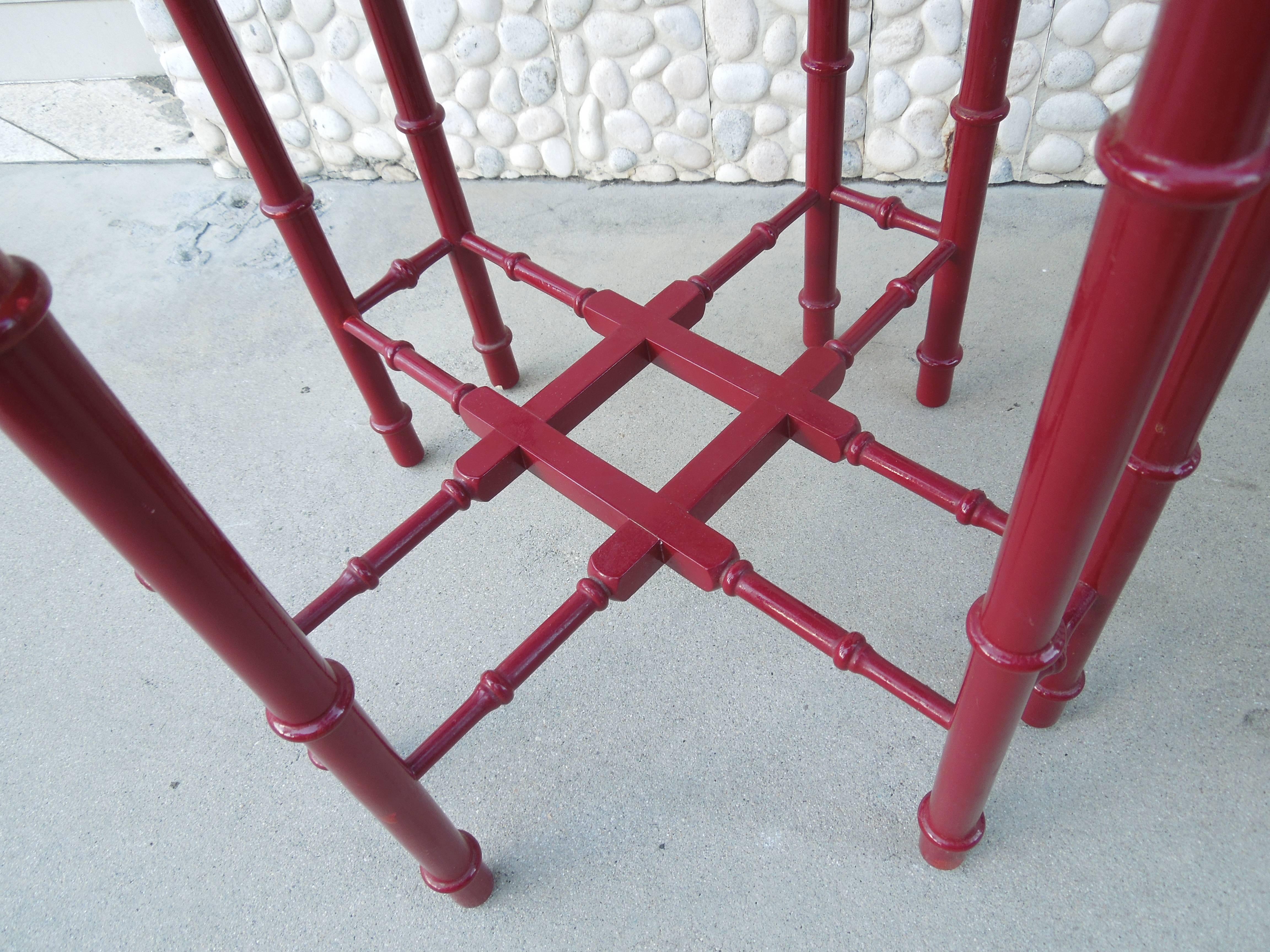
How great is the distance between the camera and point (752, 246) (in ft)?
4.62

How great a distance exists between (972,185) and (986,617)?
0.80m

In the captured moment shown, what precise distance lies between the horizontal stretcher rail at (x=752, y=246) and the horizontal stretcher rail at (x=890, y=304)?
0.65 ft

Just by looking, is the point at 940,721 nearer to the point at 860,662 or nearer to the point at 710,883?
the point at 860,662

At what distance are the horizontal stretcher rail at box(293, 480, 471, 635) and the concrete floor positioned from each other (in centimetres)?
35

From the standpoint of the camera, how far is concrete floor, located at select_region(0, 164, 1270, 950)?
1118 millimetres

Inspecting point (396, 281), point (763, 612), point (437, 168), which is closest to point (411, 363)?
point (396, 281)

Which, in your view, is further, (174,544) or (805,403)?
(805,403)

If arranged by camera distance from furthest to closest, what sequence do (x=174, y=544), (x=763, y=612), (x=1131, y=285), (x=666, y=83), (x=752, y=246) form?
1. (x=666, y=83)
2. (x=752, y=246)
3. (x=763, y=612)
4. (x=174, y=544)
5. (x=1131, y=285)

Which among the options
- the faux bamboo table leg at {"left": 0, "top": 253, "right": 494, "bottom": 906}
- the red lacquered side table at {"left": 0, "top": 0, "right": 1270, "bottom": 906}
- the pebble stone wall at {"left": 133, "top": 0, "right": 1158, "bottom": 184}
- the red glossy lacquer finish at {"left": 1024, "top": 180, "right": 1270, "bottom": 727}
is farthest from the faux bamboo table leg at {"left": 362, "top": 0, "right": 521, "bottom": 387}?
the red glossy lacquer finish at {"left": 1024, "top": 180, "right": 1270, "bottom": 727}

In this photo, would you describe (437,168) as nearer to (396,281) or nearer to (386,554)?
(396,281)

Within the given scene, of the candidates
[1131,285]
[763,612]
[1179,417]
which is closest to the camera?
[1131,285]

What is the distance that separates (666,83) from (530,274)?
90 centimetres

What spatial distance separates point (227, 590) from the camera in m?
0.72

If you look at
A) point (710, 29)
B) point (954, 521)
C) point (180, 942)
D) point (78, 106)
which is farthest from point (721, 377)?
point (78, 106)
